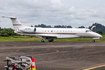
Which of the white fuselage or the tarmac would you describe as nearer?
the tarmac

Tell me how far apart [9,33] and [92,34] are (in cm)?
5620

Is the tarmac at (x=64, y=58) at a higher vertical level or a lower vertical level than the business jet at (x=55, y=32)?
lower

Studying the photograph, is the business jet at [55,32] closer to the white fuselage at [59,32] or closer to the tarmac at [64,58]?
the white fuselage at [59,32]

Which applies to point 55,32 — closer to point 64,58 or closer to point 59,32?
point 59,32

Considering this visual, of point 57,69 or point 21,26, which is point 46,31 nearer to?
point 21,26

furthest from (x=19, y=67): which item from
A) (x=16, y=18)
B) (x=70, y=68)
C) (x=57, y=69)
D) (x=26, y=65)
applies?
(x=16, y=18)

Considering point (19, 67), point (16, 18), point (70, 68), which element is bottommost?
point (70, 68)

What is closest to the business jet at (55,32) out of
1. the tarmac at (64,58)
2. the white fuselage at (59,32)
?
the white fuselage at (59,32)

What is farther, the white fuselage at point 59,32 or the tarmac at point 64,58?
the white fuselage at point 59,32

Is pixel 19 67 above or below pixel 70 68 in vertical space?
above

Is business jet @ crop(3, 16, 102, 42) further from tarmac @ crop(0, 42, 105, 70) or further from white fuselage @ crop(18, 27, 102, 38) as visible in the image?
tarmac @ crop(0, 42, 105, 70)

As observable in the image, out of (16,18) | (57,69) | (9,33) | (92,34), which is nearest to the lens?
(57,69)

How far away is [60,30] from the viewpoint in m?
39.4

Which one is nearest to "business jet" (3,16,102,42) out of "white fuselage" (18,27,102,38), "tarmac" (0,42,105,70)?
"white fuselage" (18,27,102,38)
